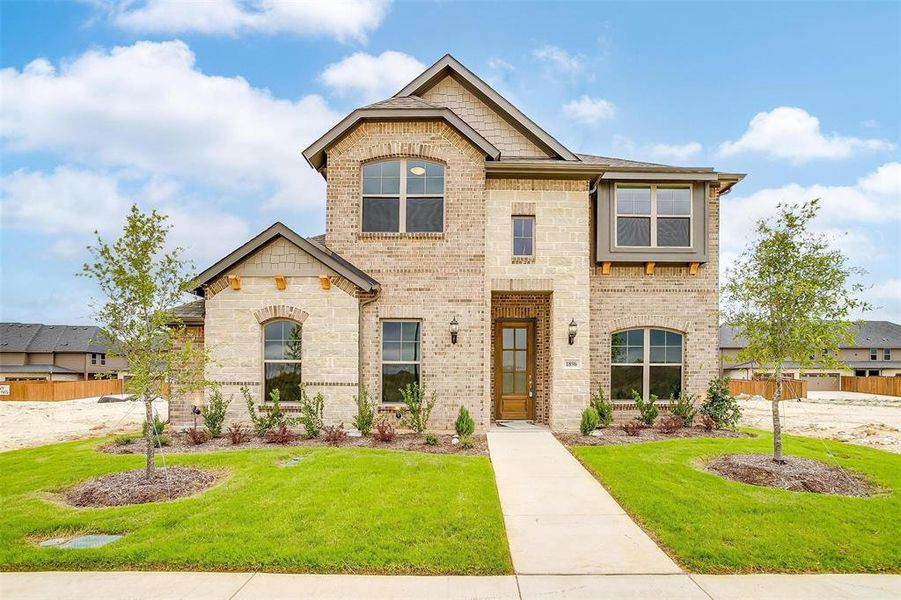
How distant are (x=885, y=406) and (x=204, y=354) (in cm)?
3072

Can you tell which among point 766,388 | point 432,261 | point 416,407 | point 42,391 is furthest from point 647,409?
point 42,391

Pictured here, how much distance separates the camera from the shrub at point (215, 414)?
37.1 feet

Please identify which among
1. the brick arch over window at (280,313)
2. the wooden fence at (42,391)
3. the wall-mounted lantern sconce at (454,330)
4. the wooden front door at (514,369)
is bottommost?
the wooden fence at (42,391)

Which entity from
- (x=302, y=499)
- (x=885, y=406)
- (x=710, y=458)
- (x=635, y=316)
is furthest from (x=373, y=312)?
(x=885, y=406)

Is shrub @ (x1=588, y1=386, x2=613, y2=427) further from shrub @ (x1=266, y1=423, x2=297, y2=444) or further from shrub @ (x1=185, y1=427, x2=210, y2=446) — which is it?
shrub @ (x1=185, y1=427, x2=210, y2=446)

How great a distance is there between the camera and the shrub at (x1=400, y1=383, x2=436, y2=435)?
1176 cm

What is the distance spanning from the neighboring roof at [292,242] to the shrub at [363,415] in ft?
8.06

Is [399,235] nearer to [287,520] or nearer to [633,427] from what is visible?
[633,427]

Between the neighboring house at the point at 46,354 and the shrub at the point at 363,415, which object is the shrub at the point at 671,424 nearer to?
the shrub at the point at 363,415

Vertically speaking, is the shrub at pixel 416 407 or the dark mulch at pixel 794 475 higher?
the shrub at pixel 416 407

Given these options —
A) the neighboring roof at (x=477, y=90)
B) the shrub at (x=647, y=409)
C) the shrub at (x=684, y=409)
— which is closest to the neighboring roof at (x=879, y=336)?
the shrub at (x=684, y=409)

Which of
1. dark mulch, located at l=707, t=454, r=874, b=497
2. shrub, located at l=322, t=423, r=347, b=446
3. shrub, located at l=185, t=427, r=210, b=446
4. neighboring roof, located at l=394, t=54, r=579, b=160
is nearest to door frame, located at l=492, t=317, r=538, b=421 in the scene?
shrub, located at l=322, t=423, r=347, b=446

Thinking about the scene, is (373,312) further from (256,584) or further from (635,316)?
(256,584)

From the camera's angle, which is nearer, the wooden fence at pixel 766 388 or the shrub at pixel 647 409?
the shrub at pixel 647 409
